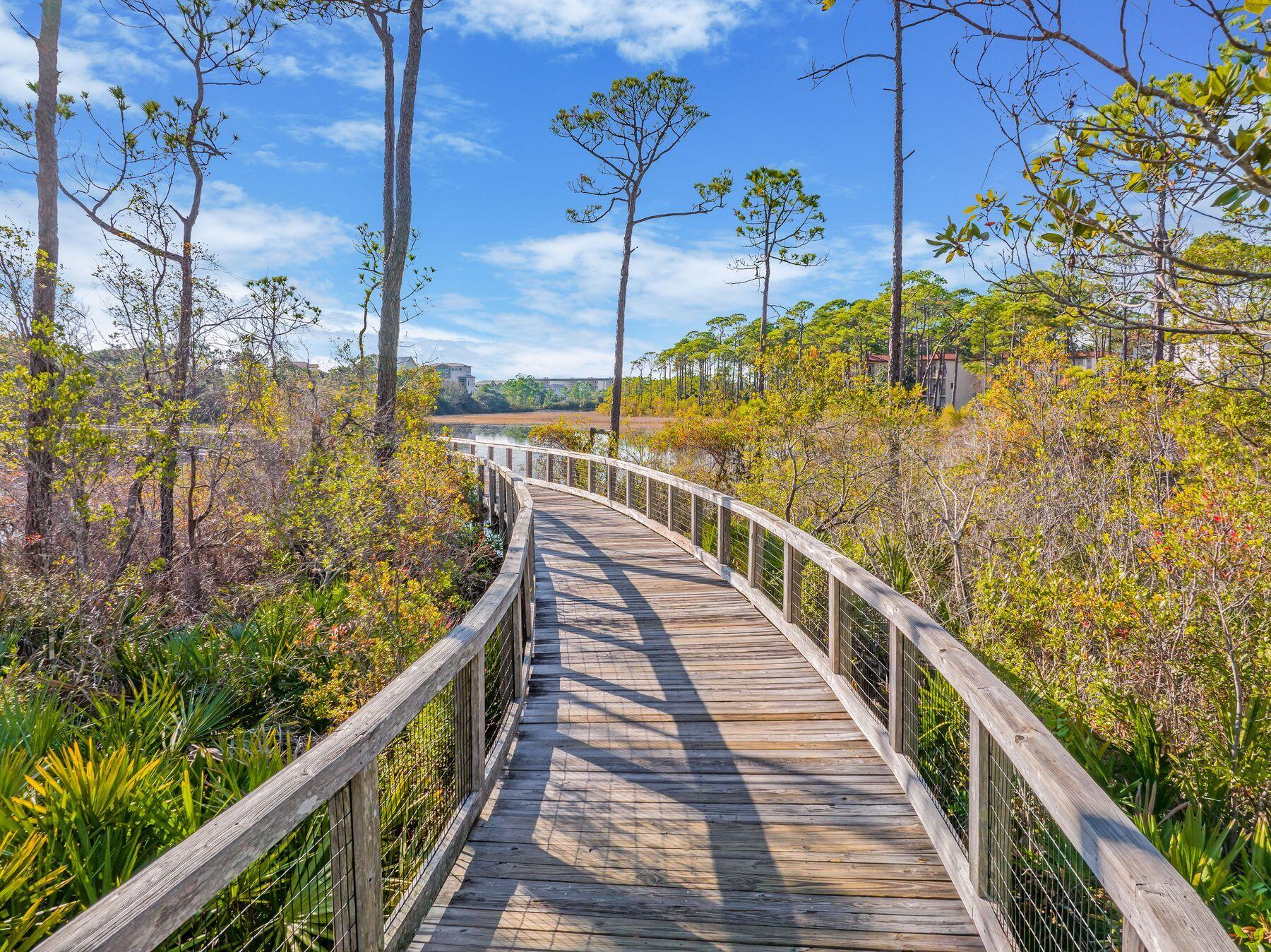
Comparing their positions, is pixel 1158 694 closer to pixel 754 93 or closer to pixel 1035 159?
pixel 1035 159

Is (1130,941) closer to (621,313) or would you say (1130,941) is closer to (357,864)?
(357,864)

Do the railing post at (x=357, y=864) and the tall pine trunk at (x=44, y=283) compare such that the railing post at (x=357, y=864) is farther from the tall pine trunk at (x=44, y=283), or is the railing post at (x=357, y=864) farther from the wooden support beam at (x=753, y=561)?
the tall pine trunk at (x=44, y=283)

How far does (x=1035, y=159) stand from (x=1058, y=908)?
3.30m

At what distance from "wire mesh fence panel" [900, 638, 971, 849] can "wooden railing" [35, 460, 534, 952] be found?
213 cm

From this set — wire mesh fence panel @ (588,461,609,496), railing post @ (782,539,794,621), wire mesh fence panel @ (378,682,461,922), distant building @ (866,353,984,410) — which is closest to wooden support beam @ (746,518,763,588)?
railing post @ (782,539,794,621)

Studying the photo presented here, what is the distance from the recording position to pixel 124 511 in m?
9.49

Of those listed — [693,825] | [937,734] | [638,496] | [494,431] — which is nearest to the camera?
→ [693,825]

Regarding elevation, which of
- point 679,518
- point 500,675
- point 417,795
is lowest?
point 417,795

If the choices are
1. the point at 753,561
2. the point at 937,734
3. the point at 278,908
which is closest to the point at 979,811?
→ the point at 937,734

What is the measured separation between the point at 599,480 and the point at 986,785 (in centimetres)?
1265

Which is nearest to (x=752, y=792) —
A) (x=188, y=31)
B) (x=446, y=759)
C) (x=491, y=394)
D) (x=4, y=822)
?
(x=446, y=759)

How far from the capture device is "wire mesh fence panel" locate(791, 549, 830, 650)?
5625 millimetres

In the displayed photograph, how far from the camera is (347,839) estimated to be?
6.72 feet

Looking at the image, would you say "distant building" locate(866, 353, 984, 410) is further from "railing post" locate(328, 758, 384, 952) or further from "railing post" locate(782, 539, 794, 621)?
"railing post" locate(328, 758, 384, 952)
